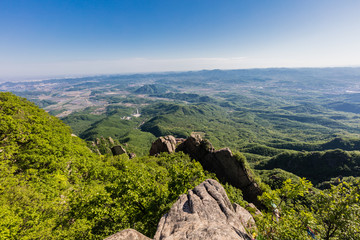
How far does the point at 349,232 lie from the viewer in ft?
38.3

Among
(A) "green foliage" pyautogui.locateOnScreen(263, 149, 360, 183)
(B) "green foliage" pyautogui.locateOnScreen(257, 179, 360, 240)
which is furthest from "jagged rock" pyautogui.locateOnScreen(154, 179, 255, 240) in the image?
(A) "green foliage" pyautogui.locateOnScreen(263, 149, 360, 183)

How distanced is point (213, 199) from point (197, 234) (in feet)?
23.4

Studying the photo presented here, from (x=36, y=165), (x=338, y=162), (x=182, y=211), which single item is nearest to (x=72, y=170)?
(x=36, y=165)

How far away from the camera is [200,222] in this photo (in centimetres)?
1529

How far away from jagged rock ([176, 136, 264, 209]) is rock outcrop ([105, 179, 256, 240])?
1474 inches

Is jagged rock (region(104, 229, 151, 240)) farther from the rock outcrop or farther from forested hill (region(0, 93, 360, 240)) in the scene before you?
forested hill (region(0, 93, 360, 240))

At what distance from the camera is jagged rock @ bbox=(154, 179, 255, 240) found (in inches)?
519

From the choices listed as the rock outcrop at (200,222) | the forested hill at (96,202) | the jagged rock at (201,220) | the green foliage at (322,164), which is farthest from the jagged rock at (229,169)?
the green foliage at (322,164)

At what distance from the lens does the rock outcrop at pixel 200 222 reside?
501 inches

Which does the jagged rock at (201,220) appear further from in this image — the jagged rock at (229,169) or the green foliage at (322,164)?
the green foliage at (322,164)

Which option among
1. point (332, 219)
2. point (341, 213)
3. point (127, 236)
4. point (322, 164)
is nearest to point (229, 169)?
point (332, 219)

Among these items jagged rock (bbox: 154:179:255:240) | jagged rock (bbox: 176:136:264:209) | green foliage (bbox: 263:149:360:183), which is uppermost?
jagged rock (bbox: 154:179:255:240)

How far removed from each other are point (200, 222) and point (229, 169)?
45.0m

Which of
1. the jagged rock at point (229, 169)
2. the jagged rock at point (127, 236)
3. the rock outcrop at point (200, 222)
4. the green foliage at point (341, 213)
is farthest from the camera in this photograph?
the jagged rock at point (229, 169)
